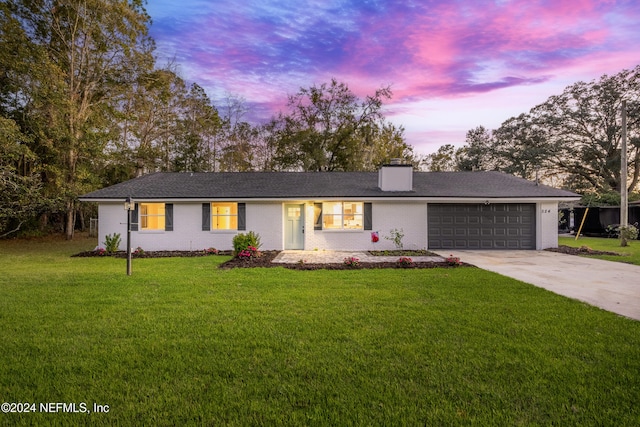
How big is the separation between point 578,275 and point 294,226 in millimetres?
9530

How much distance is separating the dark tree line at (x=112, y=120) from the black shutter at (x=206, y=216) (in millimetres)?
7435

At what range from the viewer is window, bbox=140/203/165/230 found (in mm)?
13492

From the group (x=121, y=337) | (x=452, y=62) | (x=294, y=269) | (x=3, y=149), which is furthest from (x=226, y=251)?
(x=452, y=62)

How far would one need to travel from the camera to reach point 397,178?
13.9 meters

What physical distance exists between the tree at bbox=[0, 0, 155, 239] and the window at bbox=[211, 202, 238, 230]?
8.74 m

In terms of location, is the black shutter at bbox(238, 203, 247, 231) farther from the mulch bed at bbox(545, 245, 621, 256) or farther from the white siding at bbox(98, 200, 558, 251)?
the mulch bed at bbox(545, 245, 621, 256)

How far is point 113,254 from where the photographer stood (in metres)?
12.2

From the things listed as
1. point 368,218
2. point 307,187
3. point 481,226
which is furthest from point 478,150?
point 307,187

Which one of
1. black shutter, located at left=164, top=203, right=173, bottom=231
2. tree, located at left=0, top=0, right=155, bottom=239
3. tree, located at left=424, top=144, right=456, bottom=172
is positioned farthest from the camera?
tree, located at left=424, top=144, right=456, bottom=172

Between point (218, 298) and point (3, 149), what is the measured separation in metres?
14.0

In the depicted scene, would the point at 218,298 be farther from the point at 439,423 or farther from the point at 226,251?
the point at 226,251

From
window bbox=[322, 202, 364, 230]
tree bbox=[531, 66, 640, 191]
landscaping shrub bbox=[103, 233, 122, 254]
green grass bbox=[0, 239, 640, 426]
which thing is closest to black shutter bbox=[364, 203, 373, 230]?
window bbox=[322, 202, 364, 230]

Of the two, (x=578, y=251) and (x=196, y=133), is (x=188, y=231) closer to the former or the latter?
(x=578, y=251)

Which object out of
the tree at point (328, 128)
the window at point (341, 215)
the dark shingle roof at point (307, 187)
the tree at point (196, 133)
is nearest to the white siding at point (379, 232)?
the window at point (341, 215)
